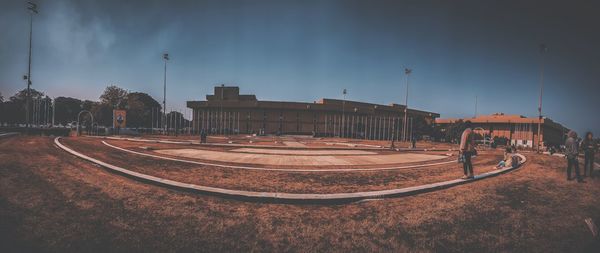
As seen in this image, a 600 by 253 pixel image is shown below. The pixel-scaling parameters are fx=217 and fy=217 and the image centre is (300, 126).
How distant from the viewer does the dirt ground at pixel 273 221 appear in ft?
10.2

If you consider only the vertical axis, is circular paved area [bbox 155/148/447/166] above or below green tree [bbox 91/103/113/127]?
below

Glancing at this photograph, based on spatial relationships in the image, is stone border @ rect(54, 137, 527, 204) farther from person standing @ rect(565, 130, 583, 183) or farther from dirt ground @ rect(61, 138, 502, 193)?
person standing @ rect(565, 130, 583, 183)

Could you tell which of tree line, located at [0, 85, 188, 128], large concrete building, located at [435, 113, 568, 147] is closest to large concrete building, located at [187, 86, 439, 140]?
tree line, located at [0, 85, 188, 128]

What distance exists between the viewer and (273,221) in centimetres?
387

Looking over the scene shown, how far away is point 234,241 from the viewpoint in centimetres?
318

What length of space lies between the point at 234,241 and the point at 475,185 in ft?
23.5

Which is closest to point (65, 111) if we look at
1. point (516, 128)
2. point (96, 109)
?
point (96, 109)

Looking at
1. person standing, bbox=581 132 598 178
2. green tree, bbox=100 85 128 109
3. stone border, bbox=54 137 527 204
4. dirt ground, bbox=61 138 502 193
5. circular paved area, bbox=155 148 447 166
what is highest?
green tree, bbox=100 85 128 109

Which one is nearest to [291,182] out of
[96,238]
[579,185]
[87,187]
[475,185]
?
[96,238]

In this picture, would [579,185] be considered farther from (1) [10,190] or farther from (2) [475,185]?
(1) [10,190]

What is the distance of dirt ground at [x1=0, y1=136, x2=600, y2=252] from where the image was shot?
310cm

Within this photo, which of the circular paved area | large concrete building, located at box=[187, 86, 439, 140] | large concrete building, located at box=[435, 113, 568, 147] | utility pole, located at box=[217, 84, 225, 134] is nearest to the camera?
the circular paved area

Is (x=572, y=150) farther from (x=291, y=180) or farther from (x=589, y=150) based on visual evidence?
(x=291, y=180)

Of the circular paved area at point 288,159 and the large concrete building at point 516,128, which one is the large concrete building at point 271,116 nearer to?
the large concrete building at point 516,128
